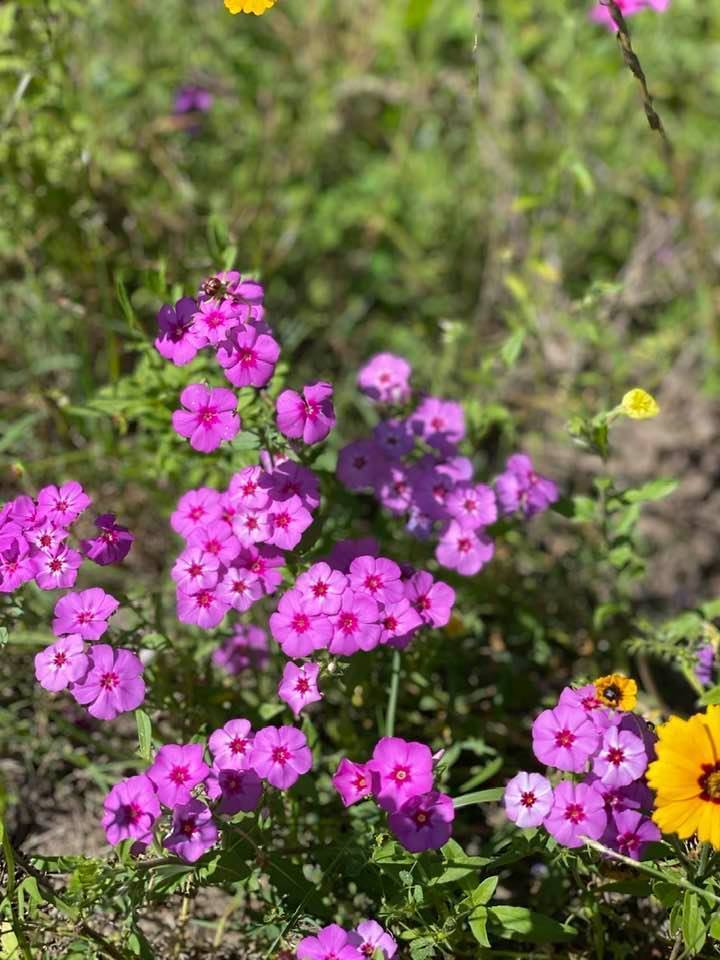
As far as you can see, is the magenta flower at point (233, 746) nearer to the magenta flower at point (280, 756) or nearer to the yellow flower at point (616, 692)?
the magenta flower at point (280, 756)

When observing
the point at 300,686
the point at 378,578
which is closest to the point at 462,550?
the point at 378,578

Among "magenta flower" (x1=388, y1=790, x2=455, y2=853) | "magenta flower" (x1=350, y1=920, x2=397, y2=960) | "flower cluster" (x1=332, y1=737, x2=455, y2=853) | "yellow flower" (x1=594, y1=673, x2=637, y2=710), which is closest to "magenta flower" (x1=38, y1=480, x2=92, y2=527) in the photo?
"flower cluster" (x1=332, y1=737, x2=455, y2=853)

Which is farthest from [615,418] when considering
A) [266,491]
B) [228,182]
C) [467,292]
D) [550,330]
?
[228,182]

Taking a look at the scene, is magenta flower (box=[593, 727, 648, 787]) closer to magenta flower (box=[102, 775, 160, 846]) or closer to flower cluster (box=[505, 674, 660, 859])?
flower cluster (box=[505, 674, 660, 859])

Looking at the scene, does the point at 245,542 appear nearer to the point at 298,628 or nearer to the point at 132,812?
the point at 298,628

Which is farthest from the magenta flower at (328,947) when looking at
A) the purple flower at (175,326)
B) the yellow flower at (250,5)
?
the yellow flower at (250,5)

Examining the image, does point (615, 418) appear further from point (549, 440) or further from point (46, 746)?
point (46, 746)

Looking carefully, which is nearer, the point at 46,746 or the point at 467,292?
the point at 46,746
